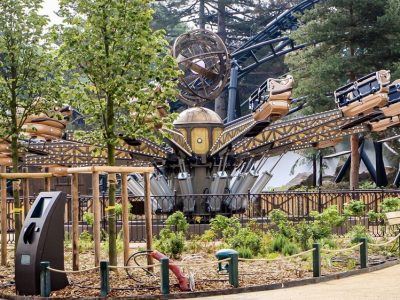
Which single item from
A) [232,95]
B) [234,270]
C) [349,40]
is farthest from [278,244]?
[232,95]

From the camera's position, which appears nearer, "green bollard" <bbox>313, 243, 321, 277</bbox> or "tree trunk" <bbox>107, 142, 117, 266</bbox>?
"green bollard" <bbox>313, 243, 321, 277</bbox>

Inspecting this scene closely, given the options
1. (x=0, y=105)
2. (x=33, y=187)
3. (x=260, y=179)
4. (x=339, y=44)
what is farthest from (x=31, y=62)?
(x=33, y=187)

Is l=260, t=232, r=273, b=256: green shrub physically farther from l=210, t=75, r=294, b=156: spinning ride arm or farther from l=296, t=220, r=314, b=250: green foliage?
l=210, t=75, r=294, b=156: spinning ride arm

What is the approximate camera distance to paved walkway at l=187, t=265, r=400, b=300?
41.8ft

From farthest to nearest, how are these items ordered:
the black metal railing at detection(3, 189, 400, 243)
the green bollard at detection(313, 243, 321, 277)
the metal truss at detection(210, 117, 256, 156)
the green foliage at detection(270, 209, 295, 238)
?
the metal truss at detection(210, 117, 256, 156)
the black metal railing at detection(3, 189, 400, 243)
the green foliage at detection(270, 209, 295, 238)
the green bollard at detection(313, 243, 321, 277)

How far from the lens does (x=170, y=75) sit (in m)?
15.9

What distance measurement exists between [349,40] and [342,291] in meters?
28.4

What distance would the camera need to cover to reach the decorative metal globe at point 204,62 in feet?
93.1

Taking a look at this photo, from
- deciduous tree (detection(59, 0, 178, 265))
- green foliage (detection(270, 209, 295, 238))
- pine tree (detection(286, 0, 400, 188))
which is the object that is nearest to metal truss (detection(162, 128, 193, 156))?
green foliage (detection(270, 209, 295, 238))

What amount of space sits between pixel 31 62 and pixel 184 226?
5.96 meters

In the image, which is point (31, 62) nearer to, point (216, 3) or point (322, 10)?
point (322, 10)

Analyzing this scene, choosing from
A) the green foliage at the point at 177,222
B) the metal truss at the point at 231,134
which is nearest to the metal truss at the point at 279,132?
the metal truss at the point at 231,134

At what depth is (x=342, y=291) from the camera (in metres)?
13.3

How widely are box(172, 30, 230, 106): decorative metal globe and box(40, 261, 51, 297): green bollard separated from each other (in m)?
15.6
